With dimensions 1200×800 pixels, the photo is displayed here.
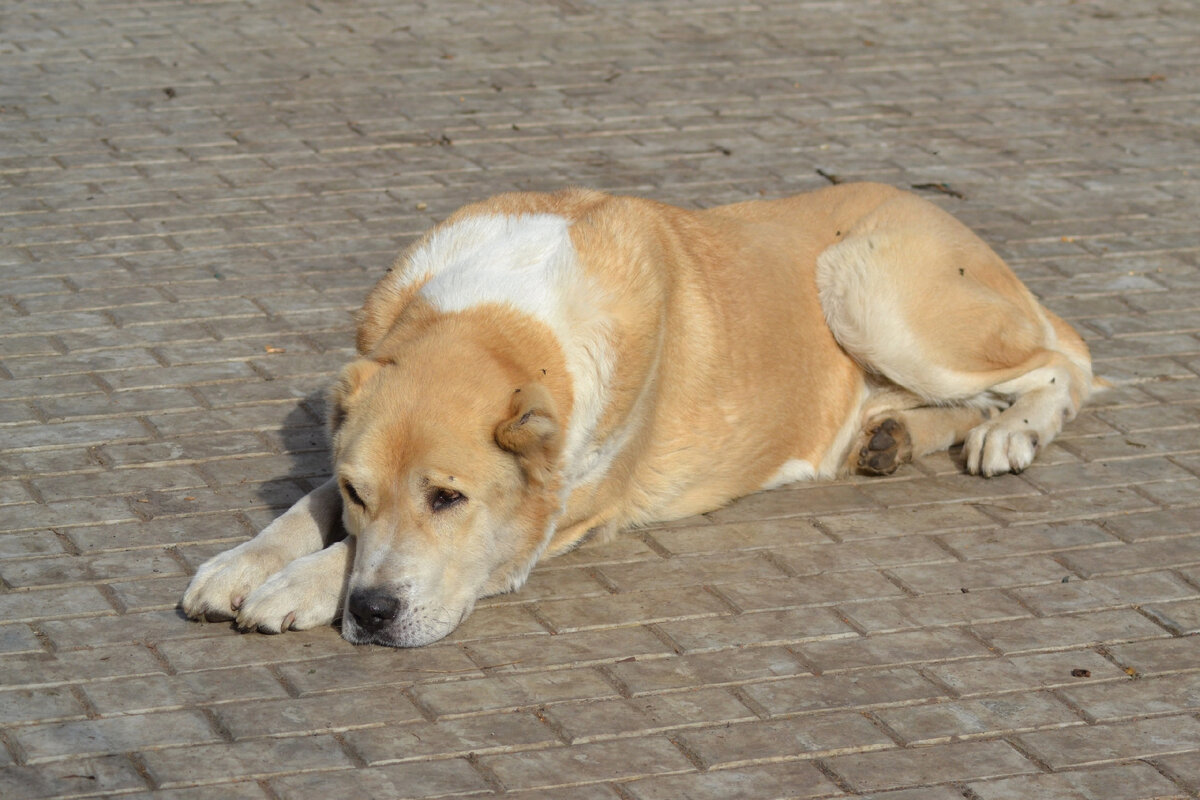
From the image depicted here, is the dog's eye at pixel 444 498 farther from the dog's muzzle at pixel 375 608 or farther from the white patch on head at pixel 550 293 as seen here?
the white patch on head at pixel 550 293

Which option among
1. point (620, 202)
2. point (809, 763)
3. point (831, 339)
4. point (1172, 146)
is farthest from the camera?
point (1172, 146)

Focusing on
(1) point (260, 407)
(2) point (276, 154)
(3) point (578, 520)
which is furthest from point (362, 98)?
(3) point (578, 520)

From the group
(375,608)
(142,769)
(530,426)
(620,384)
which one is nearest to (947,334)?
(620,384)

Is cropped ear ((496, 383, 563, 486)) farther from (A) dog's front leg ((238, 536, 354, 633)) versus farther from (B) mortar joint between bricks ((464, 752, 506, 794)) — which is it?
(B) mortar joint between bricks ((464, 752, 506, 794))

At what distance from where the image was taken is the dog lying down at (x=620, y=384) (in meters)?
4.32

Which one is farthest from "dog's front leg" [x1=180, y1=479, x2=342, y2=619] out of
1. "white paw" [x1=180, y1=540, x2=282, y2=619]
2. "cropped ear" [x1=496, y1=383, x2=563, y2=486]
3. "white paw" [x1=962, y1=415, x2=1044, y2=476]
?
"white paw" [x1=962, y1=415, x2=1044, y2=476]

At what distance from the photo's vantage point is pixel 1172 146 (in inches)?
363

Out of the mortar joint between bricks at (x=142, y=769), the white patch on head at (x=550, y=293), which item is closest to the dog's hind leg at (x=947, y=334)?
the white patch on head at (x=550, y=293)

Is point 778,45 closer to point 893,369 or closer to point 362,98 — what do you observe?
point 362,98

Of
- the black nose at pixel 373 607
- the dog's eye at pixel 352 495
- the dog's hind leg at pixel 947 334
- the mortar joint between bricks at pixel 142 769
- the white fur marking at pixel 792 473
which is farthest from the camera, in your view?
the dog's hind leg at pixel 947 334

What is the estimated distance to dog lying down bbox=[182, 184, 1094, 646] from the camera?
4.32 metres

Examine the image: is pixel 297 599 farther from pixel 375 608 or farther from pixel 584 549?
pixel 584 549

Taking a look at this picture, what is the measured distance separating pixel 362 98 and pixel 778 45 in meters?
3.05

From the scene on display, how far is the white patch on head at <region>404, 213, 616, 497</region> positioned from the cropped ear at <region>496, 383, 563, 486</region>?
0.21 meters
